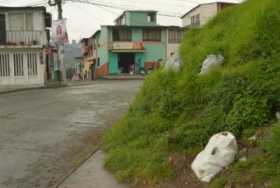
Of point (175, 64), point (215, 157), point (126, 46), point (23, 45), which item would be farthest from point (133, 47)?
point (215, 157)

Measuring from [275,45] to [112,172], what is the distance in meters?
3.19

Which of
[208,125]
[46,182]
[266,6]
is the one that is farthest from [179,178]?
[266,6]

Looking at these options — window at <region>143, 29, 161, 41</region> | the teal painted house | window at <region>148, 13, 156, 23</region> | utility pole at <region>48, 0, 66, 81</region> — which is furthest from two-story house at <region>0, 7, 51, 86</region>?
window at <region>148, 13, 156, 23</region>

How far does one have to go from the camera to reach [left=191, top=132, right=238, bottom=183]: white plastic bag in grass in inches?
184

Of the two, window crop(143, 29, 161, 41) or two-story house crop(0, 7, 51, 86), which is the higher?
window crop(143, 29, 161, 41)

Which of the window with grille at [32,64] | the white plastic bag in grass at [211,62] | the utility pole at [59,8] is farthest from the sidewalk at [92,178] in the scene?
the utility pole at [59,8]

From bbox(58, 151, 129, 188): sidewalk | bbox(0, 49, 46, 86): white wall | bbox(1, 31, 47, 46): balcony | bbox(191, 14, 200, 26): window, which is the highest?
bbox(191, 14, 200, 26): window

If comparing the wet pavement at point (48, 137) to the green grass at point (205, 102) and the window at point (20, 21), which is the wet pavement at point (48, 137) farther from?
the window at point (20, 21)

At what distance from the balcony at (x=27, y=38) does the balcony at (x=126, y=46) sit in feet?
50.8

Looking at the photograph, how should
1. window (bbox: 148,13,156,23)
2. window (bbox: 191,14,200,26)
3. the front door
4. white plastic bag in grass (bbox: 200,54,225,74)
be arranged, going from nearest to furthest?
1. white plastic bag in grass (bbox: 200,54,225,74)
2. the front door
3. window (bbox: 191,14,200,26)
4. window (bbox: 148,13,156,23)

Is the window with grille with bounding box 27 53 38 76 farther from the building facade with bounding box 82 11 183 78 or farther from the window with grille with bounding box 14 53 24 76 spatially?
the building facade with bounding box 82 11 183 78

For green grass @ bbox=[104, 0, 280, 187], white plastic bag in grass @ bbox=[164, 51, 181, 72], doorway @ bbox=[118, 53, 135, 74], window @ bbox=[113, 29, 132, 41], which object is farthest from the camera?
doorway @ bbox=[118, 53, 135, 74]

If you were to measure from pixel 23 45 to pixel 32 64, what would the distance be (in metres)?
1.52

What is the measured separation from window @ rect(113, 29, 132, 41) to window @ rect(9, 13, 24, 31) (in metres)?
16.2
